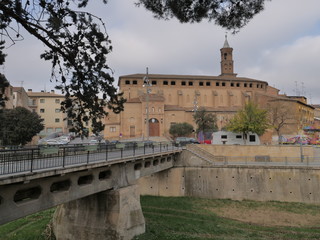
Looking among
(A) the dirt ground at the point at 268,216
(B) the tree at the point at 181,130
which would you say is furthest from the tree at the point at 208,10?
(B) the tree at the point at 181,130

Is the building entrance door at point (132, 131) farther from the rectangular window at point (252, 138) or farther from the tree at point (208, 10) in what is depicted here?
the tree at point (208, 10)

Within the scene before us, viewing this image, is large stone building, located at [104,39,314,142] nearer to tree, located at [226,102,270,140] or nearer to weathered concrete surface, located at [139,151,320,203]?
tree, located at [226,102,270,140]

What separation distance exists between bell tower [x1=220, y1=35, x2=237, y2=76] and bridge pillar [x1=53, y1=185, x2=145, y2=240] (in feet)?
260

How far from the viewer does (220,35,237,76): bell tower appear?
88.1m

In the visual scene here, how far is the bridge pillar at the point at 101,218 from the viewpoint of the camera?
13594mm

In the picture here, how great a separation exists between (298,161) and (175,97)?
47800 mm

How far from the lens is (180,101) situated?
2808 inches

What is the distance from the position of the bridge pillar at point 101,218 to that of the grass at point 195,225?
3.84ft

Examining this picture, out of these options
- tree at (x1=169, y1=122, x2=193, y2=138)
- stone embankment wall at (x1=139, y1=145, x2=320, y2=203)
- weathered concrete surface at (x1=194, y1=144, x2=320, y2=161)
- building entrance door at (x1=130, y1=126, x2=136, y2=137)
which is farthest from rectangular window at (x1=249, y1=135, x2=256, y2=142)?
building entrance door at (x1=130, y1=126, x2=136, y2=137)

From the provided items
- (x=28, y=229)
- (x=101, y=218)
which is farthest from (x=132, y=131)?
(x=101, y=218)

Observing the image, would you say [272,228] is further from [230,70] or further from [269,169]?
[230,70]

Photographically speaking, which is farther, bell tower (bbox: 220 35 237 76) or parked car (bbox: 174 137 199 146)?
bell tower (bbox: 220 35 237 76)

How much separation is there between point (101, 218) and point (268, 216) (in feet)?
42.6

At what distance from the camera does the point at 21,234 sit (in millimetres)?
15844
